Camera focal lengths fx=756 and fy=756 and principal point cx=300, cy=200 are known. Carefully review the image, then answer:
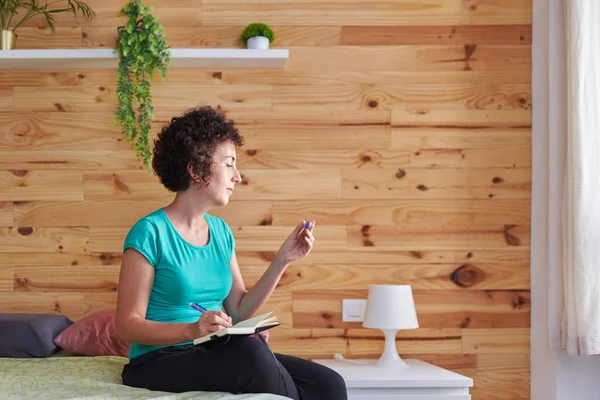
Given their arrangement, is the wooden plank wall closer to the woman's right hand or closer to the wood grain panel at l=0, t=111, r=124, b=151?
the wood grain panel at l=0, t=111, r=124, b=151

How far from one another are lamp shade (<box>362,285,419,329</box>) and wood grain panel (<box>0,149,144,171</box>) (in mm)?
1049

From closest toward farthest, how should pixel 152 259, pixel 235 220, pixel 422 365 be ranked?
pixel 152 259, pixel 422 365, pixel 235 220

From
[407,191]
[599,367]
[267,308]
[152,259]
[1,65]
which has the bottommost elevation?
[599,367]

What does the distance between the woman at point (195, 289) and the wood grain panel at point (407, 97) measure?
85cm

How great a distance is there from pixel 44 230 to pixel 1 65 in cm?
65

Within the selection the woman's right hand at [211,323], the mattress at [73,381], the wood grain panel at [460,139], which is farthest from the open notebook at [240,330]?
the wood grain panel at [460,139]

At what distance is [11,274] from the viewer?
2936 millimetres

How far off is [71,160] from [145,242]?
113cm

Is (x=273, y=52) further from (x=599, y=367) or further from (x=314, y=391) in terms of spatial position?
(x=599, y=367)

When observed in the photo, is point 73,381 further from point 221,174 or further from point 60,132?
point 60,132

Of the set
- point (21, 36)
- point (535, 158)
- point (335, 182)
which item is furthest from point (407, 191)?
point (21, 36)

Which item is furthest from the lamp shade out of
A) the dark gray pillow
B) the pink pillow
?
the dark gray pillow

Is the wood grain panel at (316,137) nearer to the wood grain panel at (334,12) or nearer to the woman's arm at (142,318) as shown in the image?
the wood grain panel at (334,12)

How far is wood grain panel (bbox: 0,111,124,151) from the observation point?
Result: 2961mm
